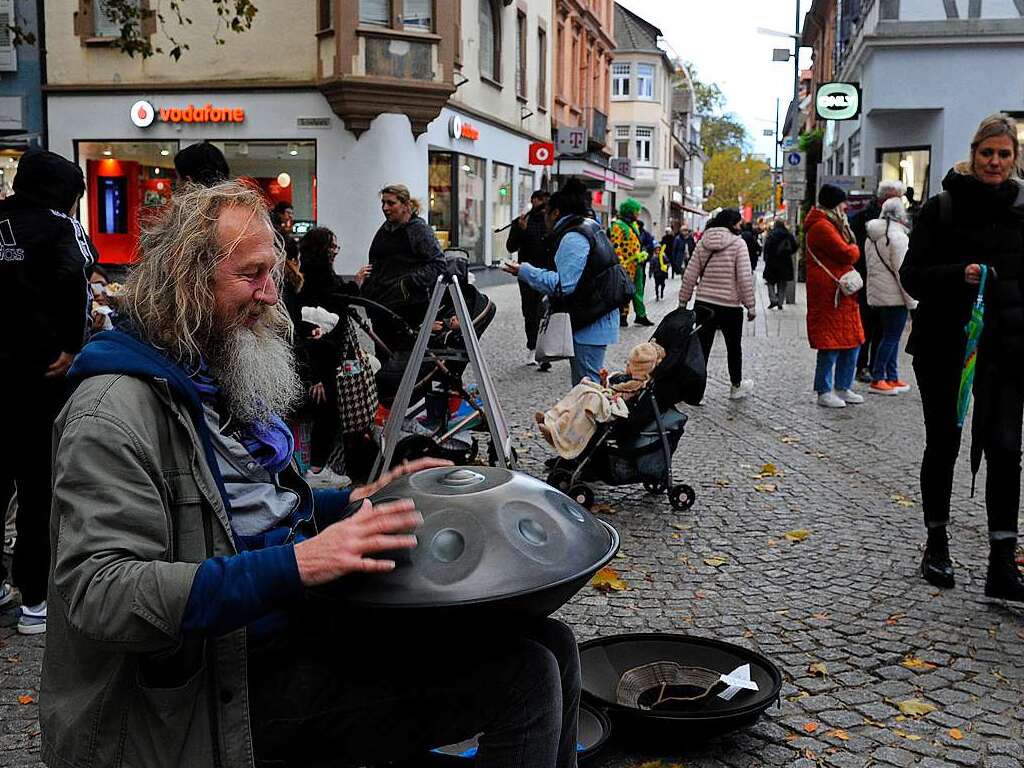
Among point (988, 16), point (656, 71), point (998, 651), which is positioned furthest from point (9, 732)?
point (656, 71)

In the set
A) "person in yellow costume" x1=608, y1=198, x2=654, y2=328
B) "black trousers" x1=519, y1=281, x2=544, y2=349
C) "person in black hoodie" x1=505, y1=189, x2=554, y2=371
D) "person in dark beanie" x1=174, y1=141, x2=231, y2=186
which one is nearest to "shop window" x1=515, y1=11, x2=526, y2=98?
"person in yellow costume" x1=608, y1=198, x2=654, y2=328

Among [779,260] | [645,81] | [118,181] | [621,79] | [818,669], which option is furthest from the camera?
[645,81]

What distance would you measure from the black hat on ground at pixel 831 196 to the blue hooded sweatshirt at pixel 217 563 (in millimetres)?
9007

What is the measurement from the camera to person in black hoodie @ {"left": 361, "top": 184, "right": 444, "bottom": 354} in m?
8.15

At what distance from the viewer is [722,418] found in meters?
10.4

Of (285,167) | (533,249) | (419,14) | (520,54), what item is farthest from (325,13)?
(533,249)

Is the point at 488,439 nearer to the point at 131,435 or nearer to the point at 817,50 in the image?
the point at 131,435

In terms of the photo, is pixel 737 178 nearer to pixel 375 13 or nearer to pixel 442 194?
pixel 442 194

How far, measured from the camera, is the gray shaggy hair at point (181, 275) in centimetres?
233

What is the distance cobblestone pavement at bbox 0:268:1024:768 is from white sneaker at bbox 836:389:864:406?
62.5 inches

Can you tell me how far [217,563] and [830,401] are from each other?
9683mm

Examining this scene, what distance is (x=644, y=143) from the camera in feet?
240

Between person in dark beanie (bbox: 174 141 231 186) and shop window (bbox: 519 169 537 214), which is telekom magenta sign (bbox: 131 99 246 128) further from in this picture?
person in dark beanie (bbox: 174 141 231 186)

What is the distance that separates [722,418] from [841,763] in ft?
22.5
